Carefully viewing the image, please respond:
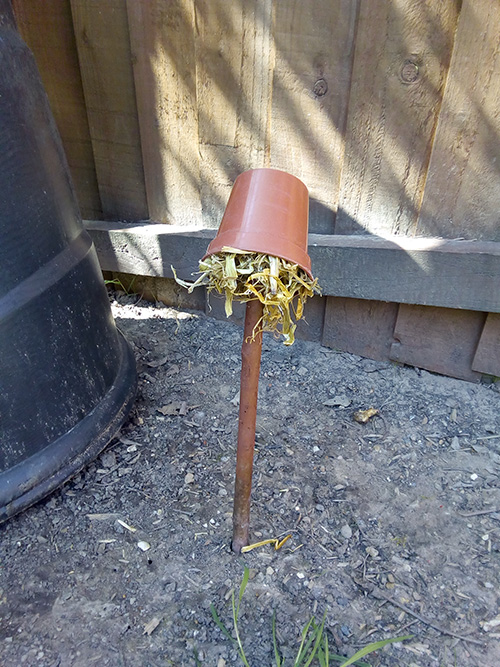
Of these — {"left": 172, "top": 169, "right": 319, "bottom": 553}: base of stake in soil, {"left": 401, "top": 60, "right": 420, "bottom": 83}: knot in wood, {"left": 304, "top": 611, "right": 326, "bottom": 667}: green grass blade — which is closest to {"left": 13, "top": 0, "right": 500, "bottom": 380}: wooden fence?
{"left": 401, "top": 60, "right": 420, "bottom": 83}: knot in wood

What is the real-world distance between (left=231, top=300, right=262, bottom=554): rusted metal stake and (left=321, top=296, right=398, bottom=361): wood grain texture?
97cm

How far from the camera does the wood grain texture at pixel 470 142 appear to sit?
147 cm

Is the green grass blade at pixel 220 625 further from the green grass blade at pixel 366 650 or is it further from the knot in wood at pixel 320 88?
the knot in wood at pixel 320 88

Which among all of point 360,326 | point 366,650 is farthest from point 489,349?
point 366,650

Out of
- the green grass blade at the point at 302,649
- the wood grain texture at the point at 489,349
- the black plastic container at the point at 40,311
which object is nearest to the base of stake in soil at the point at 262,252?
the black plastic container at the point at 40,311

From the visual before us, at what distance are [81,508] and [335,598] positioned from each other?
2.50 feet

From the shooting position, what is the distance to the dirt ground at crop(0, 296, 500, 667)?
1205mm

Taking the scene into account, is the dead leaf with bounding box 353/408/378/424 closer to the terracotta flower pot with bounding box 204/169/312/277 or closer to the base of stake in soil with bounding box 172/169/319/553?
the base of stake in soil with bounding box 172/169/319/553

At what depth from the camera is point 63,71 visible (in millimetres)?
1966

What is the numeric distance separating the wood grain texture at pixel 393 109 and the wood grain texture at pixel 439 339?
0.34 metres

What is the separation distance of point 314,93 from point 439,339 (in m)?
1.02

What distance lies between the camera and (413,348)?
2031 mm

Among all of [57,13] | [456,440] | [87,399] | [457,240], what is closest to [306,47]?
[457,240]

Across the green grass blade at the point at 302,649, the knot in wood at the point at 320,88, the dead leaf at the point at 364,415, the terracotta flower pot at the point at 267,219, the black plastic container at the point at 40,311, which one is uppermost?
the knot in wood at the point at 320,88
